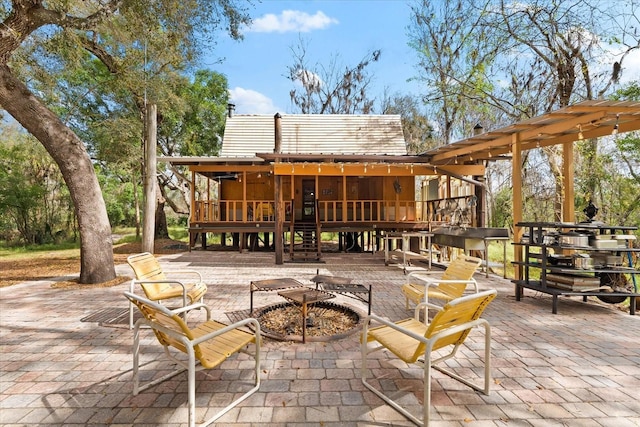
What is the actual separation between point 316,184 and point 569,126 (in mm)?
7901

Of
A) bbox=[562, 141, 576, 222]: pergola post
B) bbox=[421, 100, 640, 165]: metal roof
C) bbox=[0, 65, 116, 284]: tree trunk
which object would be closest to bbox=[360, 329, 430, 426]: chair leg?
bbox=[421, 100, 640, 165]: metal roof

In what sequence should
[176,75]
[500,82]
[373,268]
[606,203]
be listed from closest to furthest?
[373,268]
[176,75]
[606,203]
[500,82]

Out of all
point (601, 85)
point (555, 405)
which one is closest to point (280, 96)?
point (601, 85)

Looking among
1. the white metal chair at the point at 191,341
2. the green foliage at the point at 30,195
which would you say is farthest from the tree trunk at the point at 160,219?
the white metal chair at the point at 191,341

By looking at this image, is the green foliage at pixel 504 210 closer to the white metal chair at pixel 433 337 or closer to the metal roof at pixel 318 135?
the metal roof at pixel 318 135

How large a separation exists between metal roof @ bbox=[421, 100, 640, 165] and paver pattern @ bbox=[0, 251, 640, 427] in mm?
3261

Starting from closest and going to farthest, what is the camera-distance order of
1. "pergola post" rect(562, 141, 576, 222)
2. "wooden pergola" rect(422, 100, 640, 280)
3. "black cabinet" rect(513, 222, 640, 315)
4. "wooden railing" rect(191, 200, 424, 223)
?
"black cabinet" rect(513, 222, 640, 315)
"wooden pergola" rect(422, 100, 640, 280)
"pergola post" rect(562, 141, 576, 222)
"wooden railing" rect(191, 200, 424, 223)

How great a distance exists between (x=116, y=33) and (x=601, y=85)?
1769 centimetres

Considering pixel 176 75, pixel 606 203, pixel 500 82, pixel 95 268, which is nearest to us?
pixel 95 268

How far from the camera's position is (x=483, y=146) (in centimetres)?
759

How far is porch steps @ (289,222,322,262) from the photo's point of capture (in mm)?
10031

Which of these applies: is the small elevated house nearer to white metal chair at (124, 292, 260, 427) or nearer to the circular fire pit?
the circular fire pit

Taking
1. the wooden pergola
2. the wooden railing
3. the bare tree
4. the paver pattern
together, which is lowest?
the paver pattern

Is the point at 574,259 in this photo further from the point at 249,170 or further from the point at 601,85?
the point at 601,85
